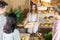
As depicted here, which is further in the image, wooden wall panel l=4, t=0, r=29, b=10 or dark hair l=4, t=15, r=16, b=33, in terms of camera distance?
wooden wall panel l=4, t=0, r=29, b=10

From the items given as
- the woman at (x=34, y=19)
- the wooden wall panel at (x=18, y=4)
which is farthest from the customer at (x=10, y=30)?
the wooden wall panel at (x=18, y=4)

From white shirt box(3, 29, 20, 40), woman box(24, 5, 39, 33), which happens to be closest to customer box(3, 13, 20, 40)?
white shirt box(3, 29, 20, 40)

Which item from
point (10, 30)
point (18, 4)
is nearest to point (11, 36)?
point (10, 30)

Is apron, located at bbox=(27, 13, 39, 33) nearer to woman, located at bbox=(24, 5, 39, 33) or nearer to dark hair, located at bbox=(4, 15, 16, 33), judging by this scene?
woman, located at bbox=(24, 5, 39, 33)

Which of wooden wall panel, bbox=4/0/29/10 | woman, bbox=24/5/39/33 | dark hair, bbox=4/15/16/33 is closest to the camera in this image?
dark hair, bbox=4/15/16/33

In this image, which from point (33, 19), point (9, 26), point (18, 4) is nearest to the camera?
point (9, 26)

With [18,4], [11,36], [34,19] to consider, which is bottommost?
[34,19]

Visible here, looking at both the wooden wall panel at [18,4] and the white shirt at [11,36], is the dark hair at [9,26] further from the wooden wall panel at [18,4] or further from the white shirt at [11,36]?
the wooden wall panel at [18,4]

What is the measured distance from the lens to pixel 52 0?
4.80 m

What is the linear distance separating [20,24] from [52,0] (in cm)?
98

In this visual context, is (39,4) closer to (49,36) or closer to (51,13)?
(51,13)

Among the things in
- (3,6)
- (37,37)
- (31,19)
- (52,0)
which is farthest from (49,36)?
(3,6)

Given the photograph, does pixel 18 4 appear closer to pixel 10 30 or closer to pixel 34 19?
pixel 34 19

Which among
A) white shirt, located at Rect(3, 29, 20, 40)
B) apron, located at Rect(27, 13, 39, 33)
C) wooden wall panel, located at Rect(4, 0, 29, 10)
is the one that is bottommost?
apron, located at Rect(27, 13, 39, 33)
